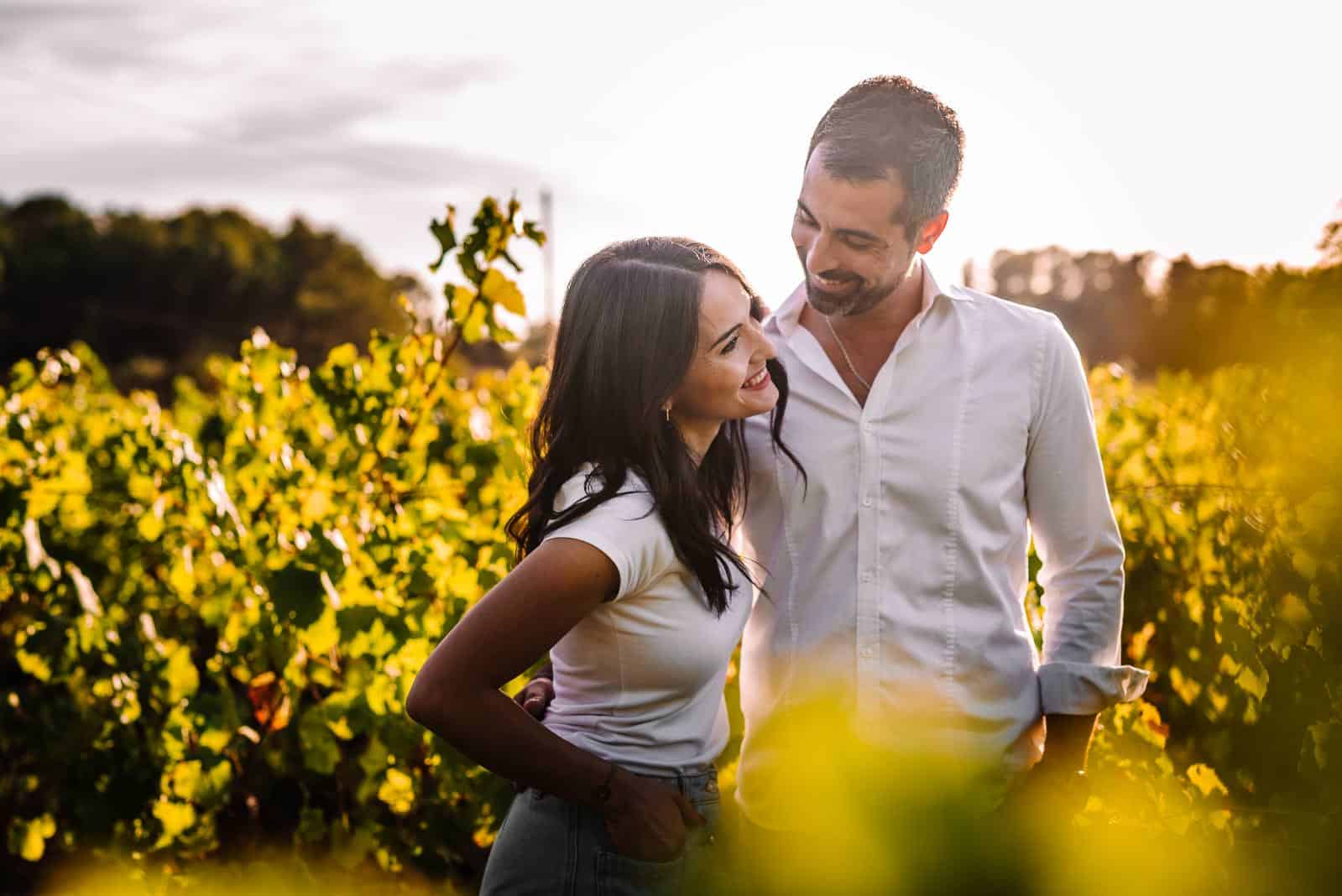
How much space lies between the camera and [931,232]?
2490 millimetres

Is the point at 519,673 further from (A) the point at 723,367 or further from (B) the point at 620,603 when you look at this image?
(A) the point at 723,367

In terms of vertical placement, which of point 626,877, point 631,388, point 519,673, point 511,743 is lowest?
point 626,877

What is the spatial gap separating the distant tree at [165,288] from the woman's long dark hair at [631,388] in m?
52.5

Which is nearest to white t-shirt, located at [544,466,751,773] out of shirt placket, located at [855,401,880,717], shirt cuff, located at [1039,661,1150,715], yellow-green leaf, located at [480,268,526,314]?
shirt placket, located at [855,401,880,717]

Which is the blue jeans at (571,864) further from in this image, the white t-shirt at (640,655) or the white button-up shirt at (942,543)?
the white button-up shirt at (942,543)

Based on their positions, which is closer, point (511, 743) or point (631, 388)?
point (511, 743)

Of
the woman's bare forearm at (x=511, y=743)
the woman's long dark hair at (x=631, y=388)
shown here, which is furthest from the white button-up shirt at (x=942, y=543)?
the woman's bare forearm at (x=511, y=743)

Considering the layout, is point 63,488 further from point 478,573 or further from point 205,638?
point 478,573

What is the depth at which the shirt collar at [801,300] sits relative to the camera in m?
2.51

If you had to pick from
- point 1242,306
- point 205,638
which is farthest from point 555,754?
point 205,638

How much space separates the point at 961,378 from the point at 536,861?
49.6 inches

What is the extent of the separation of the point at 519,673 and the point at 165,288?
193 ft

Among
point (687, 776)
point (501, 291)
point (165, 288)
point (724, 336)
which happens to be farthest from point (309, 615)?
point (165, 288)

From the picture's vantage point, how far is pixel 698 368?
6.88ft
